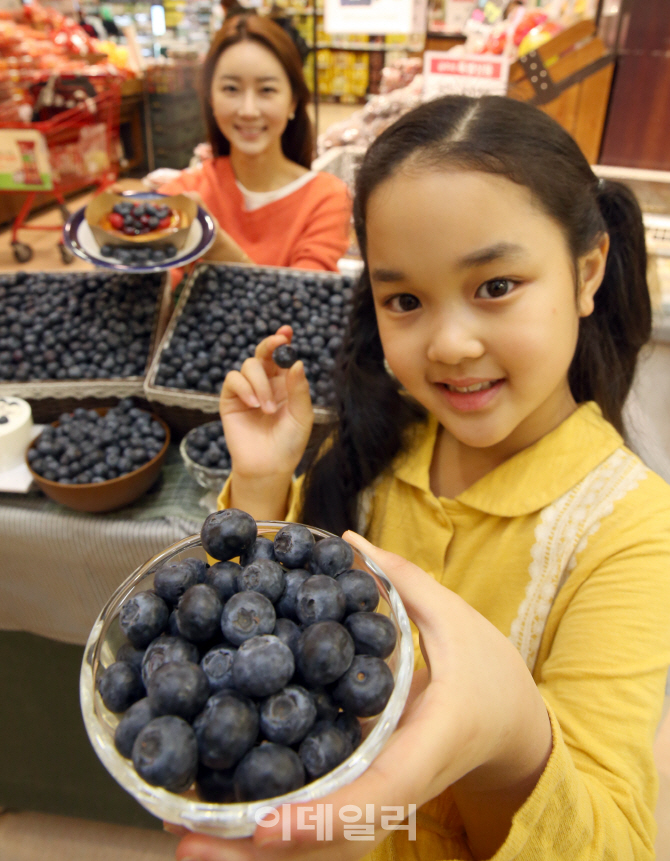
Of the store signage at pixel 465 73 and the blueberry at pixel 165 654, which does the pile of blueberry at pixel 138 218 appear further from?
the blueberry at pixel 165 654

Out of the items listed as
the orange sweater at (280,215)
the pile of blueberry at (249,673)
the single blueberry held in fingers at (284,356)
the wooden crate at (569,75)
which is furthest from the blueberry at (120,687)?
the wooden crate at (569,75)

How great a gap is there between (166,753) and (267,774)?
2.8 inches

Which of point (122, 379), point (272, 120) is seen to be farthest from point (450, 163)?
point (272, 120)

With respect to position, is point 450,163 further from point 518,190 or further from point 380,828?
point 380,828

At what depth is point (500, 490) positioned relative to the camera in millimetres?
894

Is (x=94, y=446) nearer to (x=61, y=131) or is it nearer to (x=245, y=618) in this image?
(x=245, y=618)

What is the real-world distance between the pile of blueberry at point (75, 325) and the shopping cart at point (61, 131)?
1.95 m

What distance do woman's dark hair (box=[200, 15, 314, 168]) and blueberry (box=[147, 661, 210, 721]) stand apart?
2240mm

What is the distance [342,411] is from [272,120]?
1.59m

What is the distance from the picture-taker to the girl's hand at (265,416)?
1022 mm

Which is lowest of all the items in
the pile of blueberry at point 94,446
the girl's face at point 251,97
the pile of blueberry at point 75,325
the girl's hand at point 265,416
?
the pile of blueberry at point 94,446

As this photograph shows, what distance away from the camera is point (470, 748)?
0.50 metres

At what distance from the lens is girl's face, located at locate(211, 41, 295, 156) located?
2062mm

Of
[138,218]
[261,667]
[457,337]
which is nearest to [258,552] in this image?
[261,667]
